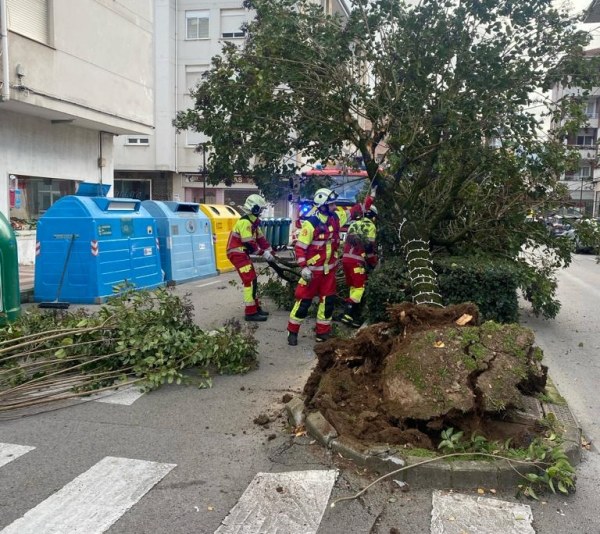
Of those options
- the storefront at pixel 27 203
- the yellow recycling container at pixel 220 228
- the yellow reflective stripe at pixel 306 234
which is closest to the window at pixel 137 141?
the storefront at pixel 27 203

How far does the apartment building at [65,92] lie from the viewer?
489 inches

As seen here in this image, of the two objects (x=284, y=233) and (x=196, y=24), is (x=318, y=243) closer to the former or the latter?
(x=284, y=233)

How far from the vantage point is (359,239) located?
26.7 ft

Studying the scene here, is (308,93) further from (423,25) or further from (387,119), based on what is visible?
(423,25)

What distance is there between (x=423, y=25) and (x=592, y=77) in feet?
6.96

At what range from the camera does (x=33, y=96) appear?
1240cm

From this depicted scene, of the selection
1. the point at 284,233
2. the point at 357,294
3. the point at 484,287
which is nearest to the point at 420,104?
the point at 484,287

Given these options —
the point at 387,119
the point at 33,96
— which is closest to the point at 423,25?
the point at 387,119

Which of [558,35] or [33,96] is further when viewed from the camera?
[33,96]

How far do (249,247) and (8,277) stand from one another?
3299 millimetres

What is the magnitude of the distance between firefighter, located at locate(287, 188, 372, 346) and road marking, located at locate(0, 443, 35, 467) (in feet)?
12.0

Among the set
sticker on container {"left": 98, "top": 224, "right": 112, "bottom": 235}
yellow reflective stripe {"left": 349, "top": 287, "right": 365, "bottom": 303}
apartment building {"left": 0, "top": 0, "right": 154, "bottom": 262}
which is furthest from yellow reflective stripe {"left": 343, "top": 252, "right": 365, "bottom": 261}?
apartment building {"left": 0, "top": 0, "right": 154, "bottom": 262}

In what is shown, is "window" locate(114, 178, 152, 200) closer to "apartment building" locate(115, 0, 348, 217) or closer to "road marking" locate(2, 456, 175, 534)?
"apartment building" locate(115, 0, 348, 217)

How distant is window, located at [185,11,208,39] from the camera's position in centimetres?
2908
